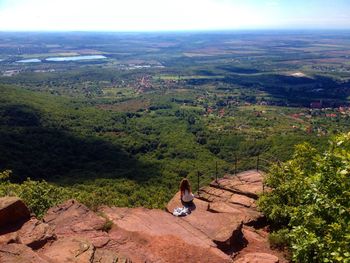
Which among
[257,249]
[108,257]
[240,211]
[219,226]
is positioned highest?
[108,257]

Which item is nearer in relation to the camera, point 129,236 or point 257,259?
point 257,259

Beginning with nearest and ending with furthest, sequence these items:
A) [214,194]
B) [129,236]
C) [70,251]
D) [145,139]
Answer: [70,251], [129,236], [214,194], [145,139]

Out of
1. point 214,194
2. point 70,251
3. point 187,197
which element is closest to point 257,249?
point 187,197

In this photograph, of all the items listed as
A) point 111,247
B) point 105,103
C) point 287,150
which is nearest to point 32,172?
point 287,150

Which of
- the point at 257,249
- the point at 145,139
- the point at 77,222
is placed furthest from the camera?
the point at 145,139

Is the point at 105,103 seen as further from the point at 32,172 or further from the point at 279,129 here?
the point at 32,172

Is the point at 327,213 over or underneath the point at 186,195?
over

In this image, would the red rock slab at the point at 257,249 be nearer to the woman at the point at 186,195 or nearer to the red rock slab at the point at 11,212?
the woman at the point at 186,195

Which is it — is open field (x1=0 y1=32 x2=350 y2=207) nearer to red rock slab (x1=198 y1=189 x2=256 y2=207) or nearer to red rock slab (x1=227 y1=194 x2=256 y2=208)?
red rock slab (x1=198 y1=189 x2=256 y2=207)

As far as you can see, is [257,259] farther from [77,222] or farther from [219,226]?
[77,222]
